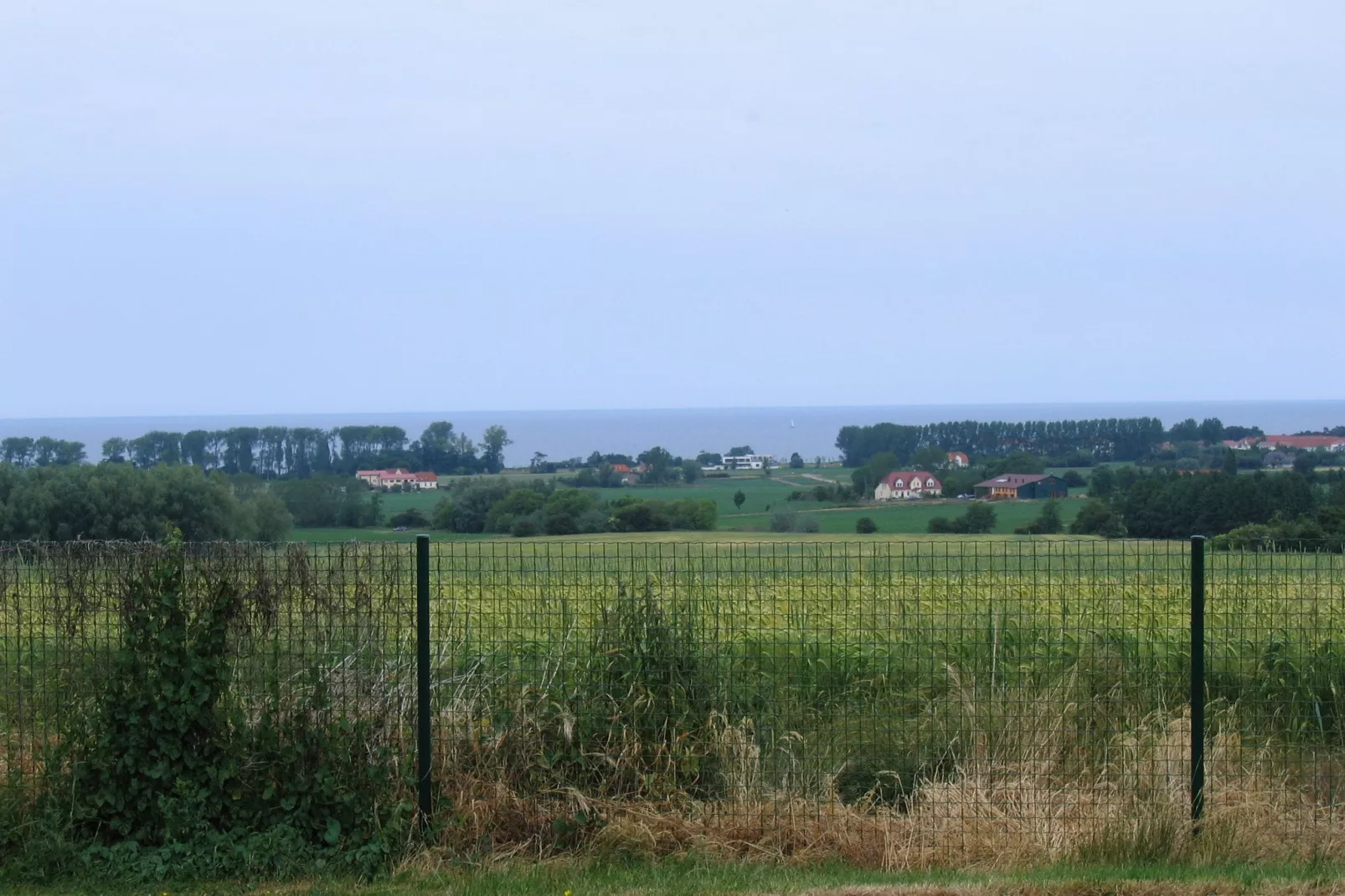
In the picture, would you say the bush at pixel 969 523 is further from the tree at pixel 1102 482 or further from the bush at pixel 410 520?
the bush at pixel 410 520

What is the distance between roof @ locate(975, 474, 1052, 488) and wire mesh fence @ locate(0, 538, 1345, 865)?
2710 cm

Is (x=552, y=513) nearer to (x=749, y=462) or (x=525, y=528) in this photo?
(x=525, y=528)

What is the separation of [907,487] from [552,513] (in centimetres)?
2151

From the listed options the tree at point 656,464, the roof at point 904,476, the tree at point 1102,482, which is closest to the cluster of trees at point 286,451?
the tree at point 656,464

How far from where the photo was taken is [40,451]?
33469 mm

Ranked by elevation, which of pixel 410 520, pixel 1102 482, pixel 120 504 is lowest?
pixel 410 520

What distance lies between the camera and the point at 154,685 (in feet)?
21.1

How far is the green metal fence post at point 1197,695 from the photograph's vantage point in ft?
20.8

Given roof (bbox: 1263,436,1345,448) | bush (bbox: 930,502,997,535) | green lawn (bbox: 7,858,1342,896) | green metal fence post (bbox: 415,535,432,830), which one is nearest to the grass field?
bush (bbox: 930,502,997,535)

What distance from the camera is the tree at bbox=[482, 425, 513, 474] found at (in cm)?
4572

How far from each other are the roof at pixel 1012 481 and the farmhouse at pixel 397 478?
56.4ft

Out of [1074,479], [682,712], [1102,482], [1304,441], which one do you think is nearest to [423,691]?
[682,712]

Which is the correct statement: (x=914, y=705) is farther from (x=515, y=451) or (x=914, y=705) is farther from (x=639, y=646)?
(x=515, y=451)

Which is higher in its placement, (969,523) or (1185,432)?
(1185,432)
